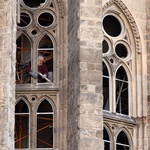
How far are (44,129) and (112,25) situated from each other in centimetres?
312

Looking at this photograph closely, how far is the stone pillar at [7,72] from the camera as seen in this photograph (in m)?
17.3

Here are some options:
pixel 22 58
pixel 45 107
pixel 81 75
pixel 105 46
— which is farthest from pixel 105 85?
pixel 81 75

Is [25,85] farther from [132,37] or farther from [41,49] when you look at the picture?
[132,37]

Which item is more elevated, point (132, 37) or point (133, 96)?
point (132, 37)

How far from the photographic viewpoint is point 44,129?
67.9ft

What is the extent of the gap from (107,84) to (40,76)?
1.59m

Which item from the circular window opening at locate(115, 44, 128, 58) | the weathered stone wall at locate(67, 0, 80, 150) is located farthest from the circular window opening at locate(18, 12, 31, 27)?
the circular window opening at locate(115, 44, 128, 58)

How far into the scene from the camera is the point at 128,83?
21938 millimetres

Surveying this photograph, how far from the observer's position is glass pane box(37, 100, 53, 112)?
2075cm

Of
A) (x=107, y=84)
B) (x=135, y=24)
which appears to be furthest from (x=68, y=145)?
(x=135, y=24)

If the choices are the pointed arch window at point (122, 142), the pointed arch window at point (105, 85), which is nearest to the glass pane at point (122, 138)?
the pointed arch window at point (122, 142)

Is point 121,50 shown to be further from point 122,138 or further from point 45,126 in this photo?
point 45,126

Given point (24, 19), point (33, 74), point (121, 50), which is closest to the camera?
point (33, 74)

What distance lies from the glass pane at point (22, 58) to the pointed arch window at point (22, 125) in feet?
1.63
